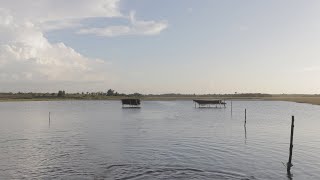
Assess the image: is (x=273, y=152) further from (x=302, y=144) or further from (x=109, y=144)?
(x=109, y=144)

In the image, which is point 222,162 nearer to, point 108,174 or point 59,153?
point 108,174

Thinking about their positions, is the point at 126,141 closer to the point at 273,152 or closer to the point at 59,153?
the point at 59,153

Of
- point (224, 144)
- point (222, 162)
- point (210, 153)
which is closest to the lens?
point (222, 162)

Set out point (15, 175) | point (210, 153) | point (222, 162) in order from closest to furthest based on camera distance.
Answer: point (15, 175) < point (222, 162) < point (210, 153)

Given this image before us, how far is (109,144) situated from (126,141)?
2533mm

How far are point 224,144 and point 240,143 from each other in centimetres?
194

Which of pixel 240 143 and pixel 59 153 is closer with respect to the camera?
pixel 59 153

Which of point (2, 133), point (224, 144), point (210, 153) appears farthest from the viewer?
point (2, 133)

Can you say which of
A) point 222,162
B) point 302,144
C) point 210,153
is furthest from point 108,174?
point 302,144

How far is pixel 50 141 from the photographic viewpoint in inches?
1476

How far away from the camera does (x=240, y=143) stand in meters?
36.2

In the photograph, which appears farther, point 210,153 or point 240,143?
point 240,143

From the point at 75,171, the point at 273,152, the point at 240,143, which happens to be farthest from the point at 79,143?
the point at 273,152

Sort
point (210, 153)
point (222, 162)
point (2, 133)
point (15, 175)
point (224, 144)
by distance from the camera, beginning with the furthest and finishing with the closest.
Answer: point (2, 133) < point (224, 144) < point (210, 153) < point (222, 162) < point (15, 175)
